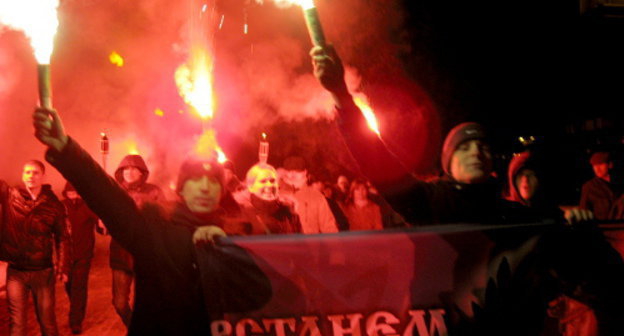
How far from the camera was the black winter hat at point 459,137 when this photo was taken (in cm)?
281

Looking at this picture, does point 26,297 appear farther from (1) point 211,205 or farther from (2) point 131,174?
(1) point 211,205

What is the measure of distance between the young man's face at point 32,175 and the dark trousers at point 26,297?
2.51 ft

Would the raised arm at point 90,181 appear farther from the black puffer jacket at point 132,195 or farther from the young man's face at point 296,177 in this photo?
the young man's face at point 296,177

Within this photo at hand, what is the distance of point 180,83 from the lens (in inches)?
509

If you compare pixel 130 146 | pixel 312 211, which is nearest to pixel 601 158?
pixel 312 211

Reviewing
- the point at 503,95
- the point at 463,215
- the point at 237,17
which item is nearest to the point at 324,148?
the point at 237,17

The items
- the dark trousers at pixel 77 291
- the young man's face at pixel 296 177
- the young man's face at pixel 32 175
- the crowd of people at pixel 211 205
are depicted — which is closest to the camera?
the crowd of people at pixel 211 205

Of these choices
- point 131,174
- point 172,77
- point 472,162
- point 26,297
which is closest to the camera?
point 472,162

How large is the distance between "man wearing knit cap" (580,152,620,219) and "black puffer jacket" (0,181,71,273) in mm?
5746

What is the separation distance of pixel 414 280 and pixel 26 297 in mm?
3513

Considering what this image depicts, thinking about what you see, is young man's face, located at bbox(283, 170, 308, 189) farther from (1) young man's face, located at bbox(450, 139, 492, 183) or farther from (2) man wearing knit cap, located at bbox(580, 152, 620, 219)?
(1) young man's face, located at bbox(450, 139, 492, 183)

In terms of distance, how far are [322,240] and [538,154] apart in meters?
1.76

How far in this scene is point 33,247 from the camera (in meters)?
4.25

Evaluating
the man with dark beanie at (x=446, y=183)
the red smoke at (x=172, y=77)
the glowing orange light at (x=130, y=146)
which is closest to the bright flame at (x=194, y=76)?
the red smoke at (x=172, y=77)
